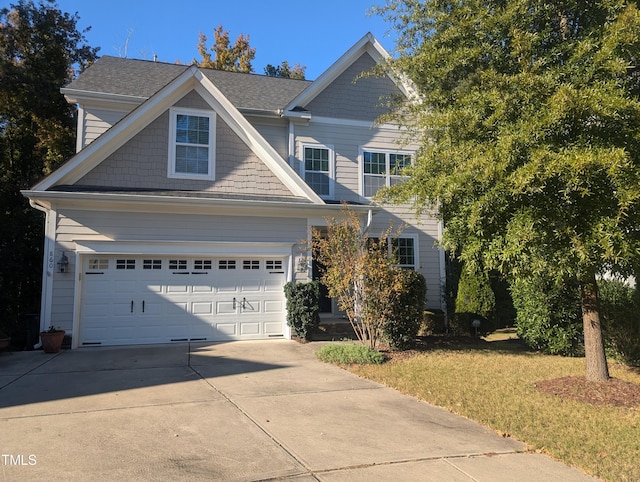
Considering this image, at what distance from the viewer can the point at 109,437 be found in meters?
4.93

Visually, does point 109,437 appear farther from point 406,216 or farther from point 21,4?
point 21,4

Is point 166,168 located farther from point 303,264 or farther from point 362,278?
point 362,278

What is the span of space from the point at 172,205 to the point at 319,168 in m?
5.27

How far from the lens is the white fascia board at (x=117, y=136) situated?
1091cm

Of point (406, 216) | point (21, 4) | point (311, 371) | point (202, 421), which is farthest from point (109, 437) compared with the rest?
point (21, 4)

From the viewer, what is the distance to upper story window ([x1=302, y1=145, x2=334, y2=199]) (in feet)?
49.2

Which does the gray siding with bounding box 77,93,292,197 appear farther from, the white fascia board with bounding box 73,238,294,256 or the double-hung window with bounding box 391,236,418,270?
the double-hung window with bounding box 391,236,418,270

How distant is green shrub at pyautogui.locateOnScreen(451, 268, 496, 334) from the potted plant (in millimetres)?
10808

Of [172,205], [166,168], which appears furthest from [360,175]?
[172,205]

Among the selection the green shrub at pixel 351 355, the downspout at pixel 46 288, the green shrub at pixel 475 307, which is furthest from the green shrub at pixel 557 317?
the downspout at pixel 46 288

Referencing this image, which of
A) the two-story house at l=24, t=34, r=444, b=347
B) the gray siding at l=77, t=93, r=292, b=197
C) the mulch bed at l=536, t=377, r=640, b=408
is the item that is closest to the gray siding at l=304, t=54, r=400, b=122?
the two-story house at l=24, t=34, r=444, b=347

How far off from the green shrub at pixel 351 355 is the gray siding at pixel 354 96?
8234 mm

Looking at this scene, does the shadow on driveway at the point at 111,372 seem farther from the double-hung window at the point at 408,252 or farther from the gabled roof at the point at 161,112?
the double-hung window at the point at 408,252

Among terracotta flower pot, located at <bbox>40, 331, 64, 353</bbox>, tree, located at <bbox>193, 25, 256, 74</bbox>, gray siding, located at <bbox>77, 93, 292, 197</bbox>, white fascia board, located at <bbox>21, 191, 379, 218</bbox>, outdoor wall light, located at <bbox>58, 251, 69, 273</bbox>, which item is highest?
tree, located at <bbox>193, 25, 256, 74</bbox>
